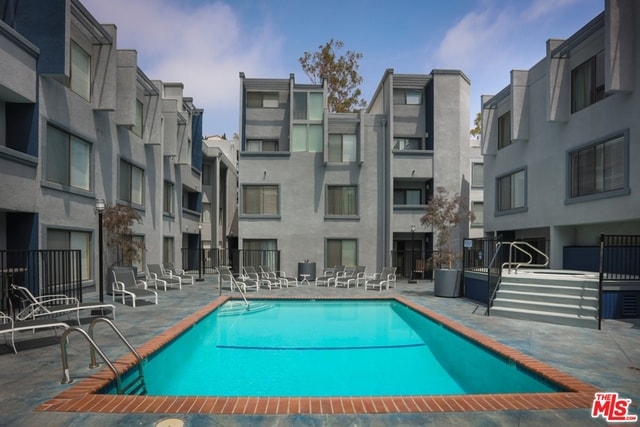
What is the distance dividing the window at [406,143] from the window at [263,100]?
Result: 7515 millimetres

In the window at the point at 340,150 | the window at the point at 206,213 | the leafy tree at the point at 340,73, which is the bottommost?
the window at the point at 206,213

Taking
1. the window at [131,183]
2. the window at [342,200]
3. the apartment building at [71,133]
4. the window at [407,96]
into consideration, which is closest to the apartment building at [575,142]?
the window at [407,96]

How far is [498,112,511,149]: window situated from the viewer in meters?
18.6

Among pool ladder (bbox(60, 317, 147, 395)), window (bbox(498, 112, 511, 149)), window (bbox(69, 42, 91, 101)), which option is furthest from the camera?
window (bbox(498, 112, 511, 149))

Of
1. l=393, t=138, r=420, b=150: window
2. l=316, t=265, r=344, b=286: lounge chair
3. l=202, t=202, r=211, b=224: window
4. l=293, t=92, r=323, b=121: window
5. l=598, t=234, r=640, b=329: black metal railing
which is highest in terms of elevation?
l=293, t=92, r=323, b=121: window

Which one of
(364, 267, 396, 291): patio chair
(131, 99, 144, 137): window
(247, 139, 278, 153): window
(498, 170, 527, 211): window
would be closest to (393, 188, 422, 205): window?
(498, 170, 527, 211): window

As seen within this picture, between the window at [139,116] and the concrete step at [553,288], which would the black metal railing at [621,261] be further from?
the window at [139,116]

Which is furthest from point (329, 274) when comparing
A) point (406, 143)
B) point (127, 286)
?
point (127, 286)

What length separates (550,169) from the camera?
50.2 ft

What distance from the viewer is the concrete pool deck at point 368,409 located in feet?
13.1

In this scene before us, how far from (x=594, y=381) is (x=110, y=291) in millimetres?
14552

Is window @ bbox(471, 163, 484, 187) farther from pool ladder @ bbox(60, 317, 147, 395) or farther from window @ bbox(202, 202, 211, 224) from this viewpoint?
pool ladder @ bbox(60, 317, 147, 395)

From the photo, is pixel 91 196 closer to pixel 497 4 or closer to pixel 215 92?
pixel 497 4

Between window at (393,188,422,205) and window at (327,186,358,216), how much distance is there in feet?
9.04
